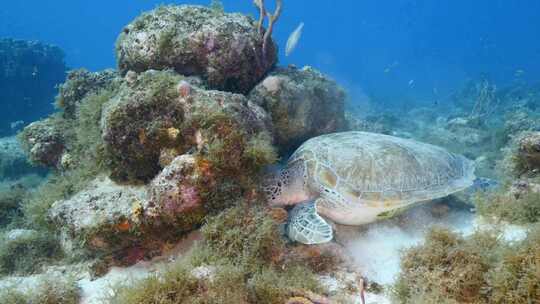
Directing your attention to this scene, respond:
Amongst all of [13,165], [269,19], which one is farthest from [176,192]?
[13,165]

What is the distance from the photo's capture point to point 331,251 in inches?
173

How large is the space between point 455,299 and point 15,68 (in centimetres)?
2506

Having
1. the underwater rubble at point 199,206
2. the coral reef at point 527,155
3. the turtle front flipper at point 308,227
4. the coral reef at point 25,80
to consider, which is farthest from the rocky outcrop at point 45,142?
the coral reef at point 25,80

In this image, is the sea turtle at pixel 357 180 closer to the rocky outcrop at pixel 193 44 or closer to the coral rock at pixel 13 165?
the rocky outcrop at pixel 193 44

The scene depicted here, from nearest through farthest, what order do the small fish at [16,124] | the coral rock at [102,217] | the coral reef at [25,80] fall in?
the coral rock at [102,217] → the small fish at [16,124] → the coral reef at [25,80]

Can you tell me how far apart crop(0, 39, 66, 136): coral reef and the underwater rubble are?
16.6 metres

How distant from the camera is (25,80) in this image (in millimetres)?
20359

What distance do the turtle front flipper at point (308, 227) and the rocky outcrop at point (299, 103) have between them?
2.34 m

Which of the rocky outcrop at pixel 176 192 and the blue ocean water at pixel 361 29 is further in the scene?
the blue ocean water at pixel 361 29

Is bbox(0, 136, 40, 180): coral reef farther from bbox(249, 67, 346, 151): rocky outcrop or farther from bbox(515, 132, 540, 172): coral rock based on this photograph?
bbox(515, 132, 540, 172): coral rock

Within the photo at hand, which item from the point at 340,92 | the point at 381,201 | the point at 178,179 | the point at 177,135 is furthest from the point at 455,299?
the point at 340,92

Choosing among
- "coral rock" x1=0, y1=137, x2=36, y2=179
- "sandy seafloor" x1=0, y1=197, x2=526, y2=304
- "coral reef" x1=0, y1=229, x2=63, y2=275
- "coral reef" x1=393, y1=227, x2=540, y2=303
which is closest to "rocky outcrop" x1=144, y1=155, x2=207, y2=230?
"sandy seafloor" x1=0, y1=197, x2=526, y2=304

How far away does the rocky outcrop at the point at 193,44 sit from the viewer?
6160 millimetres

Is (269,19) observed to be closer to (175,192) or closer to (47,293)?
(175,192)
